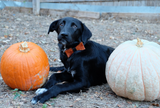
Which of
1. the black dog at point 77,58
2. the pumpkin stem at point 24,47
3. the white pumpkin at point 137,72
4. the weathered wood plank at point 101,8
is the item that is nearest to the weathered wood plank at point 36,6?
the weathered wood plank at point 101,8

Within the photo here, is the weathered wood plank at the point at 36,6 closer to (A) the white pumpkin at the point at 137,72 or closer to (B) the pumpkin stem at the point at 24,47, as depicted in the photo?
(B) the pumpkin stem at the point at 24,47

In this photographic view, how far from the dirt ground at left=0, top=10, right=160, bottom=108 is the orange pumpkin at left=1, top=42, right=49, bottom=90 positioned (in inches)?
7.3

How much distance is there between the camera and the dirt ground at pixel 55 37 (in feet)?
9.53

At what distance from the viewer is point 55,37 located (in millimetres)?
6992

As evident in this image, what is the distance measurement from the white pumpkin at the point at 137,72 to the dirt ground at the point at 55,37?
226 mm

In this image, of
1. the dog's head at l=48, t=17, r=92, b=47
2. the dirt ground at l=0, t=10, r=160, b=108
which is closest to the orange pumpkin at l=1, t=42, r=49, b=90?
the dirt ground at l=0, t=10, r=160, b=108

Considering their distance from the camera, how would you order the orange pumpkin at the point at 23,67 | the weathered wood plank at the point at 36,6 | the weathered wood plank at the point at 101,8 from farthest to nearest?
the weathered wood plank at the point at 36,6, the weathered wood plank at the point at 101,8, the orange pumpkin at the point at 23,67

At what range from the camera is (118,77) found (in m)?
3.07

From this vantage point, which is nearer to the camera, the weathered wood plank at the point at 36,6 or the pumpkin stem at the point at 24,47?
the pumpkin stem at the point at 24,47

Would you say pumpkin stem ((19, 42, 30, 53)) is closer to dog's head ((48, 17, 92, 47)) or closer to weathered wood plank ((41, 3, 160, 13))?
dog's head ((48, 17, 92, 47))

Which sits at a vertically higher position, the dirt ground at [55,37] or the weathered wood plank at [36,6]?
the weathered wood plank at [36,6]

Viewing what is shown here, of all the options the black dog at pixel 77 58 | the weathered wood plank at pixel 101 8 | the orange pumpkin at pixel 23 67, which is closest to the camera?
the orange pumpkin at pixel 23 67

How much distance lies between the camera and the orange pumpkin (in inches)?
122

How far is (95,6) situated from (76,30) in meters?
5.80
